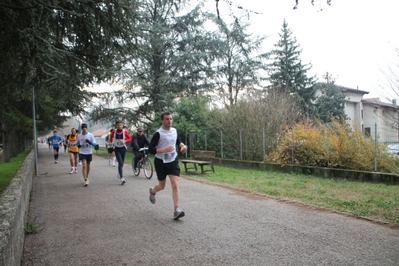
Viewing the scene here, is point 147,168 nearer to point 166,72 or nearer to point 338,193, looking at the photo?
point 338,193

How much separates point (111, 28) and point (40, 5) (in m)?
2.23

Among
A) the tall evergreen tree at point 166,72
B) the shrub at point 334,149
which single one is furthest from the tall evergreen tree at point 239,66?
the shrub at point 334,149

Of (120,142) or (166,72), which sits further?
(166,72)

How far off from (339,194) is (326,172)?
3.72m

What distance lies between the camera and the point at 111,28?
782 centimetres

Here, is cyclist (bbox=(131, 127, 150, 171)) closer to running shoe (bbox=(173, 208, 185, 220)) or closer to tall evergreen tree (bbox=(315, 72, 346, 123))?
running shoe (bbox=(173, 208, 185, 220))

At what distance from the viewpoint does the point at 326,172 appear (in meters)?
11.6

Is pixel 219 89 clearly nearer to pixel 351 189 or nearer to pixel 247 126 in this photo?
pixel 247 126

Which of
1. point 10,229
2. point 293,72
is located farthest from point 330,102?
point 10,229

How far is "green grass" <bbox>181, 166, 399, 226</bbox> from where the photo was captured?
621cm

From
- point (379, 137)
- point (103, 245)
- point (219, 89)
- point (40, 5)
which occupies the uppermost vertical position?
point (219, 89)

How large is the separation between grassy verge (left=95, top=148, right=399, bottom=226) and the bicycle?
2.15m

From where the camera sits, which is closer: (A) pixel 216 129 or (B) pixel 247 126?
(B) pixel 247 126

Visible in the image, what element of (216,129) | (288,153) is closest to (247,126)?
(216,129)
